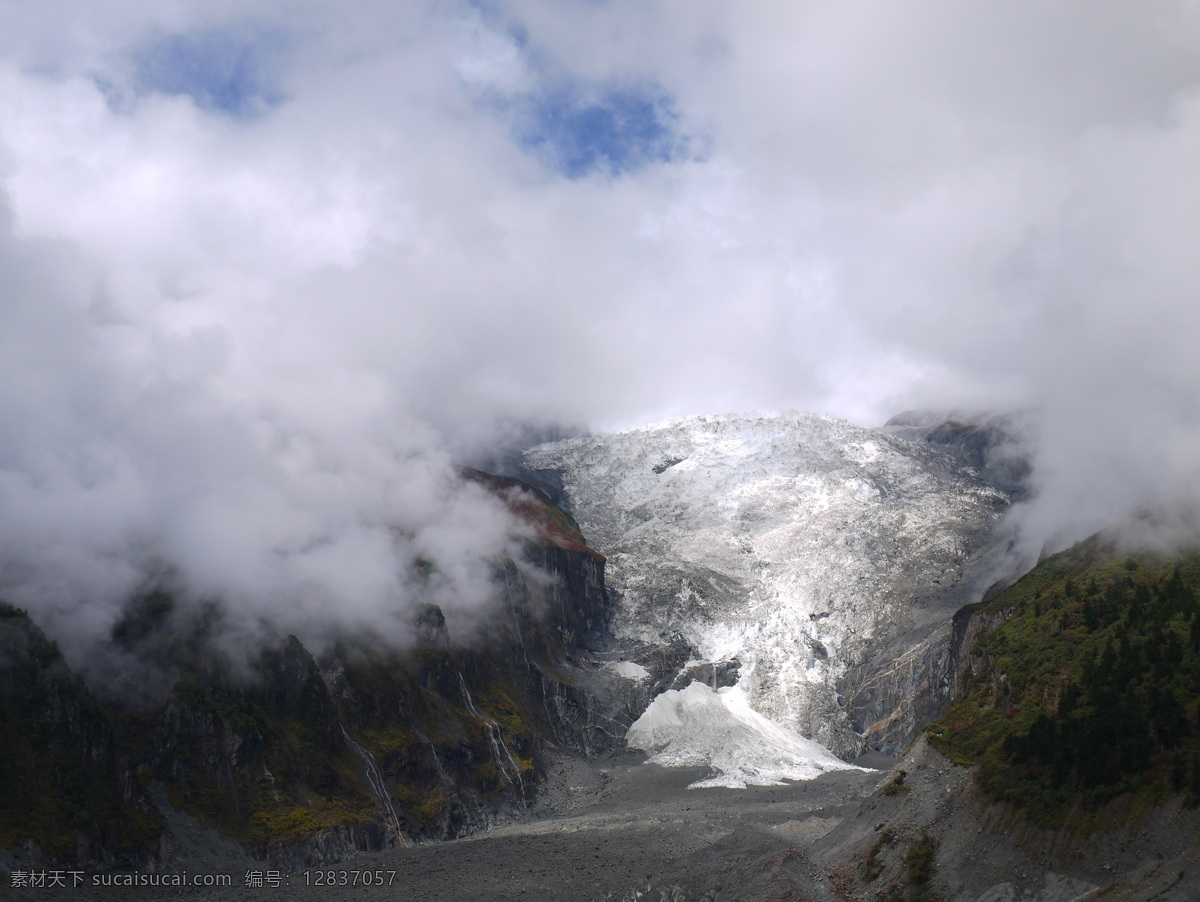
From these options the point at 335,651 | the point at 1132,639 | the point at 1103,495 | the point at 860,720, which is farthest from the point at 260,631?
the point at 1103,495

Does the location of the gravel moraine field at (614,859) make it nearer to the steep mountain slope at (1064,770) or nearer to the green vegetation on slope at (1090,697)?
the steep mountain slope at (1064,770)

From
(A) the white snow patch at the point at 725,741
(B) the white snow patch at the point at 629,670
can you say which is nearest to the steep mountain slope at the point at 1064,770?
(A) the white snow patch at the point at 725,741

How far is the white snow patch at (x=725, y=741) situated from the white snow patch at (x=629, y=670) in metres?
6.67

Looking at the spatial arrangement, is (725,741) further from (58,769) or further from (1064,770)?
(58,769)

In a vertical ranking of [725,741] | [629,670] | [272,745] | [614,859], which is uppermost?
[629,670]

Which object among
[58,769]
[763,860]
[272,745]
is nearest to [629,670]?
[272,745]

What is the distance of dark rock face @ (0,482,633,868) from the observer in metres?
77.2

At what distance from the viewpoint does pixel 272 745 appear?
9856 centimetres

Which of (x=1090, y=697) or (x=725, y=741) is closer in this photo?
(x=1090, y=697)

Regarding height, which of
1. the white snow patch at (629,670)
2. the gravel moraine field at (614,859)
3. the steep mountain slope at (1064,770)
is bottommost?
the gravel moraine field at (614,859)

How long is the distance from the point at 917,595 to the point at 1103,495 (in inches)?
1955

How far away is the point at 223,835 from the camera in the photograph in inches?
3383

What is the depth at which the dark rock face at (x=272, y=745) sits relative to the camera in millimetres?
77188

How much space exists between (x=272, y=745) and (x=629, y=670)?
89.2 metres
